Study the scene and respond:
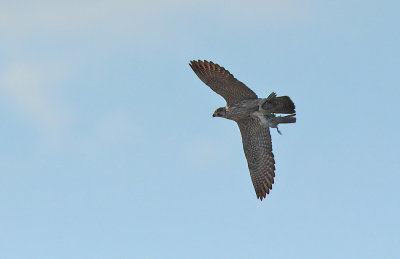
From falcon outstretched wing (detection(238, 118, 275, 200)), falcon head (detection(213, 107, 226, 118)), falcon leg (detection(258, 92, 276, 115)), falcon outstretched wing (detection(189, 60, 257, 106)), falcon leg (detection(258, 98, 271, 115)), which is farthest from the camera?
falcon outstretched wing (detection(238, 118, 275, 200))

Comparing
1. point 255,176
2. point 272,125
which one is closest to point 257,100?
point 272,125

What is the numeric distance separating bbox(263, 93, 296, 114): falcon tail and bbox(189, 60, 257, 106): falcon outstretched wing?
69cm

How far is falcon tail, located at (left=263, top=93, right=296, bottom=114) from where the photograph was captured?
29141 millimetres

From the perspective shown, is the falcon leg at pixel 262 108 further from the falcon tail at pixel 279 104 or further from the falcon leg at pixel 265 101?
the falcon tail at pixel 279 104

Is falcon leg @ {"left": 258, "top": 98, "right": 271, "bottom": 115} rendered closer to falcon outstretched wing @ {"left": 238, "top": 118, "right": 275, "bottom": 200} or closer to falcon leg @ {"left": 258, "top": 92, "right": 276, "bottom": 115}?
falcon leg @ {"left": 258, "top": 92, "right": 276, "bottom": 115}

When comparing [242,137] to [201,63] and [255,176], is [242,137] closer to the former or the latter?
[255,176]

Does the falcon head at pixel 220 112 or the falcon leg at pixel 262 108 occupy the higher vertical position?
the falcon head at pixel 220 112

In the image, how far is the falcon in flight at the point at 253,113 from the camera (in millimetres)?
29156

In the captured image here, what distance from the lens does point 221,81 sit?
29.3 meters

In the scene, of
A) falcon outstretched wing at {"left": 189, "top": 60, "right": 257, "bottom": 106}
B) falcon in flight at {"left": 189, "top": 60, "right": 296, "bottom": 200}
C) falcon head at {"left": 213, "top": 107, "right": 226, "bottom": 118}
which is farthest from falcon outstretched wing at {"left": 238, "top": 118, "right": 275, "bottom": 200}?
falcon outstretched wing at {"left": 189, "top": 60, "right": 257, "bottom": 106}

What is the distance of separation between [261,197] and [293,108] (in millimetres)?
4484

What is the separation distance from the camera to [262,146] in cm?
3173

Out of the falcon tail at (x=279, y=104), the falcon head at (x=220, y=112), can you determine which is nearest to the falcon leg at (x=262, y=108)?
the falcon tail at (x=279, y=104)

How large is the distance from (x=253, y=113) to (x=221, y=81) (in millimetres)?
1951
